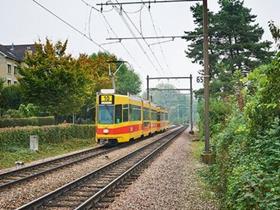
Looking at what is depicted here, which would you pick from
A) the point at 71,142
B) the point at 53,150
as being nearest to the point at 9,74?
the point at 71,142

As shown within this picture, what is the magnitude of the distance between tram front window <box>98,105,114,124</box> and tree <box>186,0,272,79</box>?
921 cm

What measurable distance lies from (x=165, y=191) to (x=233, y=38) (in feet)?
84.5

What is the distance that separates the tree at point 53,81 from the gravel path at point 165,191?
793 inches

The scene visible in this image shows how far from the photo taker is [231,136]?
13.1 meters

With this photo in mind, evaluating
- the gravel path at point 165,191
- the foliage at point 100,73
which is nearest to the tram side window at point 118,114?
the foliage at point 100,73

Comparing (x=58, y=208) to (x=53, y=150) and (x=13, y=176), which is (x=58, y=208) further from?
(x=53, y=150)

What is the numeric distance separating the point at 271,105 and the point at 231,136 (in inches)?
202

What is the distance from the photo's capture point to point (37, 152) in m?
23.2

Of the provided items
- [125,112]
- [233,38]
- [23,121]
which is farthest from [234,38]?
[23,121]

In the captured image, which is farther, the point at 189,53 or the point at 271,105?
the point at 189,53

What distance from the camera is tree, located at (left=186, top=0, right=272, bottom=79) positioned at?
33.5 m

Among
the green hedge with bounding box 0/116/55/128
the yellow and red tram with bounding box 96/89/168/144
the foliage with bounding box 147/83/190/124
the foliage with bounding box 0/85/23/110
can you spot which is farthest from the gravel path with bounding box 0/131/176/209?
the foliage with bounding box 147/83/190/124

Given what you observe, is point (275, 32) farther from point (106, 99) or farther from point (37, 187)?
point (106, 99)

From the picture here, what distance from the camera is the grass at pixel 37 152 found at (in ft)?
64.7
